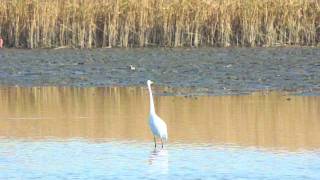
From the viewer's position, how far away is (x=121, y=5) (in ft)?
69.1

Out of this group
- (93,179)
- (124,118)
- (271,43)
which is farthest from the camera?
(271,43)

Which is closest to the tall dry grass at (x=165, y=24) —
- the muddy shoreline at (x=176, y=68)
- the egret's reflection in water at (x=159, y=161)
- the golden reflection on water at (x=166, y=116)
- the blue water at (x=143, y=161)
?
the muddy shoreline at (x=176, y=68)

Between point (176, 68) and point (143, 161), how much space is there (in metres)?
7.94

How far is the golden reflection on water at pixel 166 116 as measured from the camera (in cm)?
1080

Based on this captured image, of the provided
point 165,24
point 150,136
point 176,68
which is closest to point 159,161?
point 150,136

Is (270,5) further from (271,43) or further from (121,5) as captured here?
(121,5)

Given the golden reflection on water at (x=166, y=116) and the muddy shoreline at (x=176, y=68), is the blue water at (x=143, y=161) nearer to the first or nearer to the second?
the golden reflection on water at (x=166, y=116)

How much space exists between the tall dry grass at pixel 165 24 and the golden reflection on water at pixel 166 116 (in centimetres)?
546

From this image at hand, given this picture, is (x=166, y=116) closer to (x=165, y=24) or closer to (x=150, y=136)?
(x=150, y=136)

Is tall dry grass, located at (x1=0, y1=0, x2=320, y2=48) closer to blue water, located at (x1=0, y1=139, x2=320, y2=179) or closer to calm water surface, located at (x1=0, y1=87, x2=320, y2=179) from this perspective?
calm water surface, located at (x1=0, y1=87, x2=320, y2=179)

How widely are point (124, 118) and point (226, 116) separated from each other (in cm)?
120

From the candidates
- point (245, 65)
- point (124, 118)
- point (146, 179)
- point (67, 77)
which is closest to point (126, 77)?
point (67, 77)

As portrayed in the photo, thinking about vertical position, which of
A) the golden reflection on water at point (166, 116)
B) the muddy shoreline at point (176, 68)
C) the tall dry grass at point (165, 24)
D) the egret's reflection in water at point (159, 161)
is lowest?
the egret's reflection in water at point (159, 161)

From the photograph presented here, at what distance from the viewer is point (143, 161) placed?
30.9ft
